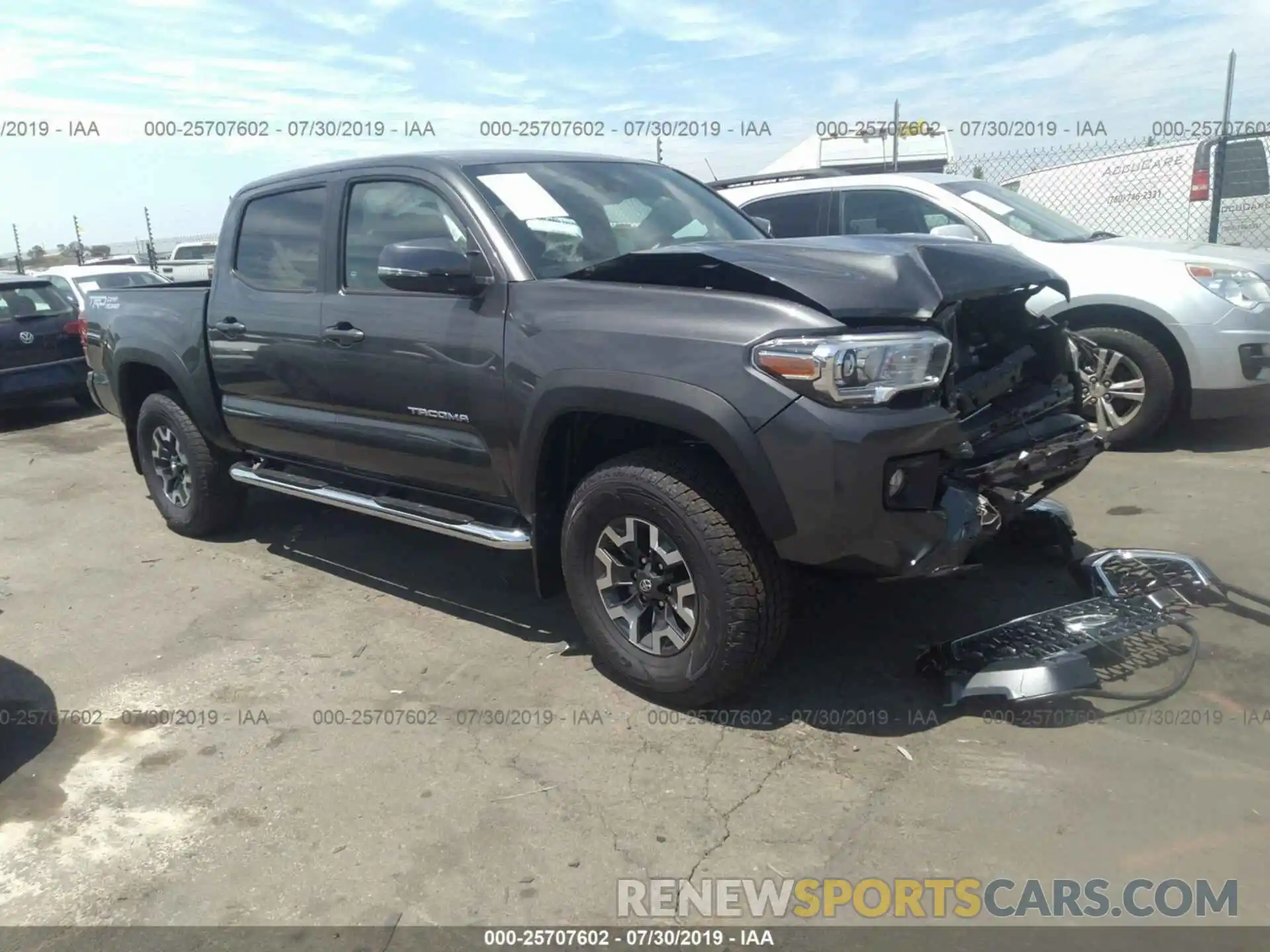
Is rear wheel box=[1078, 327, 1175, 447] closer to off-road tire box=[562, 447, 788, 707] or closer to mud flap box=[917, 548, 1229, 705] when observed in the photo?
mud flap box=[917, 548, 1229, 705]

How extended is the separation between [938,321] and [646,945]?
2000 mm

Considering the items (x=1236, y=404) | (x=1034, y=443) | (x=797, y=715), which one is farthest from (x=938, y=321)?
(x=1236, y=404)

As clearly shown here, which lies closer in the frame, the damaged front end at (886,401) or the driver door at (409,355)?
the damaged front end at (886,401)

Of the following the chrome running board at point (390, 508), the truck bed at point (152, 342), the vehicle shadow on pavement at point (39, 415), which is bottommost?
the vehicle shadow on pavement at point (39, 415)

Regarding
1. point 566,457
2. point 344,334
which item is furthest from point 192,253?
point 566,457

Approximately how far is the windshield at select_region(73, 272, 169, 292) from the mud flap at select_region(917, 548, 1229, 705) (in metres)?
11.7

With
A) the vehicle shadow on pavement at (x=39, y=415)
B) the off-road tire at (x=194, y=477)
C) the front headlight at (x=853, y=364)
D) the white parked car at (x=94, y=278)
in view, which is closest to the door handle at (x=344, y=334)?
the off-road tire at (x=194, y=477)

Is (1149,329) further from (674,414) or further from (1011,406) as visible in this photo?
(674,414)

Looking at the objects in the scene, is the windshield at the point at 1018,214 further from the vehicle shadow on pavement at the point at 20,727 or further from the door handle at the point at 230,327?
the vehicle shadow on pavement at the point at 20,727

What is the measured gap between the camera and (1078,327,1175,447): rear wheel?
6066 mm

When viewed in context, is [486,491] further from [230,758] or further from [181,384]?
[181,384]

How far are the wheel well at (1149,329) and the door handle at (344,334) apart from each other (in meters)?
4.52

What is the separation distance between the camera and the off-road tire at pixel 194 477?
546cm

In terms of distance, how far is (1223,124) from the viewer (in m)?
8.85
